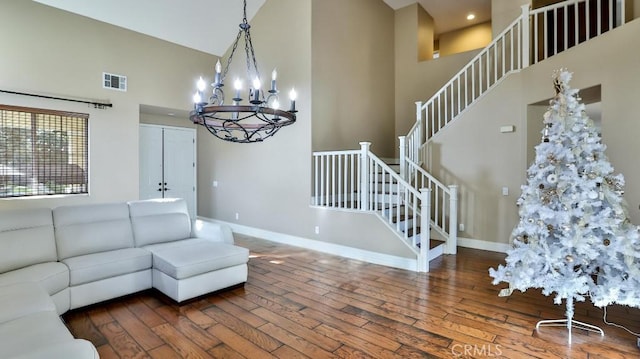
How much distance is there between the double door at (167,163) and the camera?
7.09m

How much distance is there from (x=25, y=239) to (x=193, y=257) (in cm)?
156

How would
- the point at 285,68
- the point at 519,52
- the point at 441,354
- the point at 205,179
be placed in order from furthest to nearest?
1. the point at 205,179
2. the point at 285,68
3. the point at 519,52
4. the point at 441,354

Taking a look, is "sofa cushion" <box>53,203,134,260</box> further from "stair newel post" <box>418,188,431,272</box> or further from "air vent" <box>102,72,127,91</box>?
"stair newel post" <box>418,188,431,272</box>

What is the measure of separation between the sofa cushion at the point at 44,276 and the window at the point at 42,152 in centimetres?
300

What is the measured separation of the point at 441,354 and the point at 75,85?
655cm

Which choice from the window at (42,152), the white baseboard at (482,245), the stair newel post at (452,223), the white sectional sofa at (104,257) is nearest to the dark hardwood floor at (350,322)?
the white sectional sofa at (104,257)

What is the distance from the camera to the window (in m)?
5.05

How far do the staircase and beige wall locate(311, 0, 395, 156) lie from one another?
31.8 inches

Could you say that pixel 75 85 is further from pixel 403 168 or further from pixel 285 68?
pixel 403 168

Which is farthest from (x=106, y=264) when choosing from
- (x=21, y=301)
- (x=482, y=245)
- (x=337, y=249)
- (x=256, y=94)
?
(x=482, y=245)

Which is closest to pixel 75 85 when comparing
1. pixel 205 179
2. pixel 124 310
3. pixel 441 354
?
pixel 205 179

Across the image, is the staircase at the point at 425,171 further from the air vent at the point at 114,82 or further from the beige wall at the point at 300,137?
the air vent at the point at 114,82

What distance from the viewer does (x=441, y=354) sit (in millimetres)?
2434

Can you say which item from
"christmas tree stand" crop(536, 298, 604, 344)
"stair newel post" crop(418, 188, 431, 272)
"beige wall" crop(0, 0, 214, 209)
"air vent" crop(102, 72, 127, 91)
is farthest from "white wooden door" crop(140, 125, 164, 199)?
"christmas tree stand" crop(536, 298, 604, 344)
